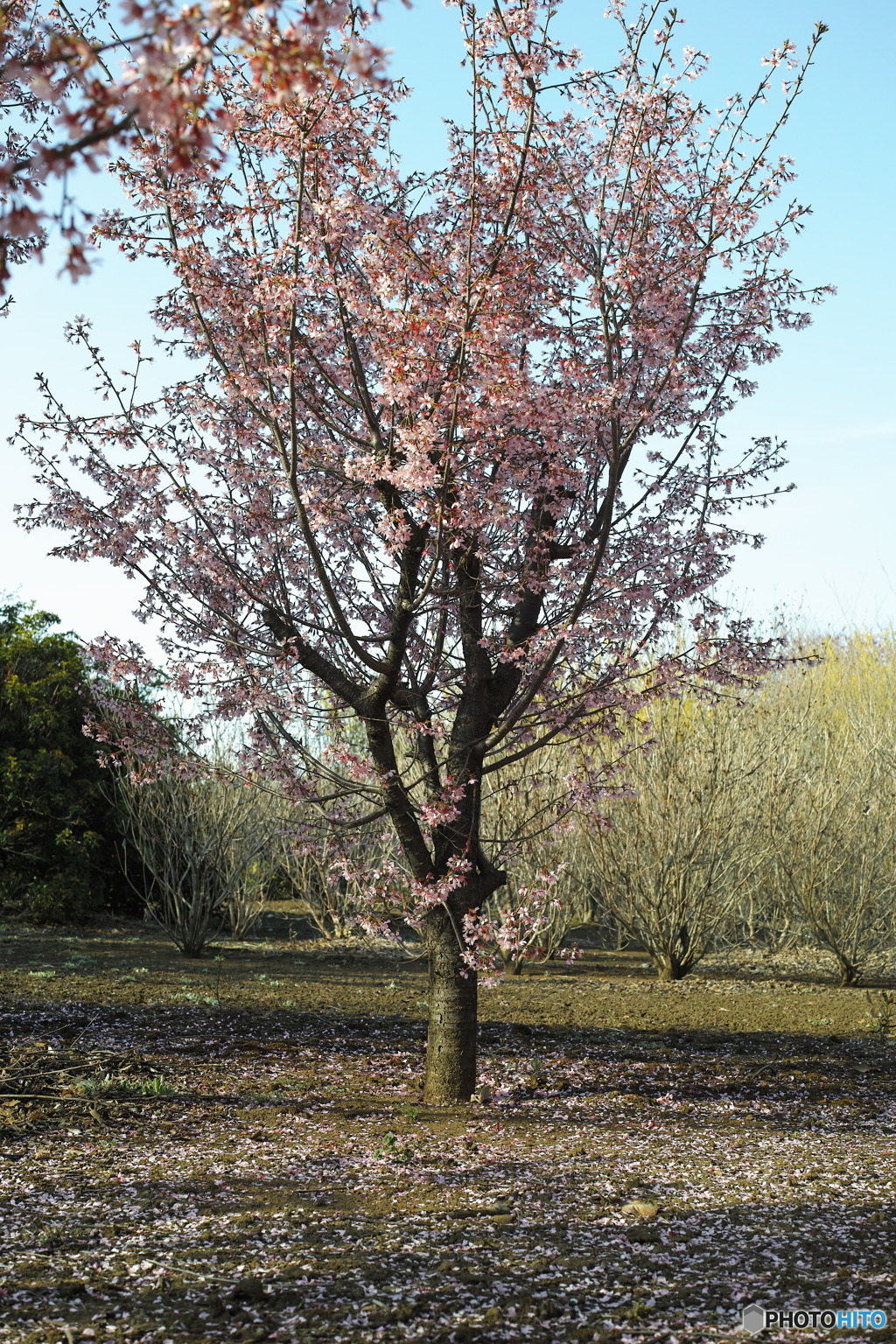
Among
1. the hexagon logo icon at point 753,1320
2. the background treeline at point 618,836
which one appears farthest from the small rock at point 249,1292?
the background treeline at point 618,836

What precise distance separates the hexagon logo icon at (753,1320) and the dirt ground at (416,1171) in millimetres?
49

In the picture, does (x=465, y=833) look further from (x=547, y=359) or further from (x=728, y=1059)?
(x=728, y=1059)

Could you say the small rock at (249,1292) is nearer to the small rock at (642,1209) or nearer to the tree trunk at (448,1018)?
the small rock at (642,1209)

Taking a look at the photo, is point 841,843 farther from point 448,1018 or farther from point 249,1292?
point 249,1292

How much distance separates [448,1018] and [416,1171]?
110 cm

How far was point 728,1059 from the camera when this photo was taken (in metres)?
7.29

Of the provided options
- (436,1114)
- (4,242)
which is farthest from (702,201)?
(436,1114)

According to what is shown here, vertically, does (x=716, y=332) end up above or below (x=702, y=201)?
below

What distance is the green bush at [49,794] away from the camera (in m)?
13.4

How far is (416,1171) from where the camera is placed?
15.4ft

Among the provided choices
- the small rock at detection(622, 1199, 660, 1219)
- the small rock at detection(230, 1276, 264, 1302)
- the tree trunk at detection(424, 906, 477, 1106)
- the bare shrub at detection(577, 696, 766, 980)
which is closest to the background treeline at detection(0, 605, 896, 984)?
the bare shrub at detection(577, 696, 766, 980)

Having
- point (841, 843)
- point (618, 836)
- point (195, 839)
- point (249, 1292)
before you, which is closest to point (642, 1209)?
point (249, 1292)

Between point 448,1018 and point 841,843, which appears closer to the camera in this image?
point 448,1018

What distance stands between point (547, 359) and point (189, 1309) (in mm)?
4256
